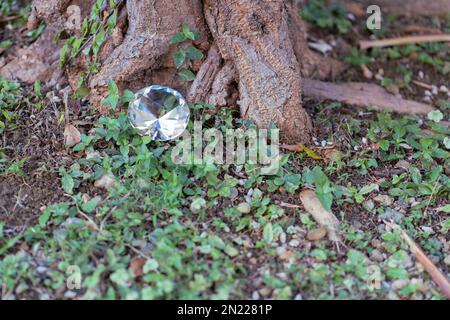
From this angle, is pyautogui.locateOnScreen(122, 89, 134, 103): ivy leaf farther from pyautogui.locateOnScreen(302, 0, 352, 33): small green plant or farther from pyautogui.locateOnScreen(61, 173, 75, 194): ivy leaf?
pyautogui.locateOnScreen(302, 0, 352, 33): small green plant

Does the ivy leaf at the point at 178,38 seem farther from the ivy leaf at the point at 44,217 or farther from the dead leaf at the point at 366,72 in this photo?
the dead leaf at the point at 366,72

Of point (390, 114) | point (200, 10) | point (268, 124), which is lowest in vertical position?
point (390, 114)

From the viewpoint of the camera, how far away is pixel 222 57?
3213 millimetres

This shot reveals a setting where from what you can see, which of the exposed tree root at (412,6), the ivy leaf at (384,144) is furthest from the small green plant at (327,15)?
the ivy leaf at (384,144)

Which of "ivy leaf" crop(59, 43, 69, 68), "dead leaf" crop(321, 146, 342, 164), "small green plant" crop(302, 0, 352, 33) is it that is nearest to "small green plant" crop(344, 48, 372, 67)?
"small green plant" crop(302, 0, 352, 33)

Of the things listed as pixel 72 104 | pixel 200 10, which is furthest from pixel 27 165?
pixel 200 10

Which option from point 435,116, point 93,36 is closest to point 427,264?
point 435,116

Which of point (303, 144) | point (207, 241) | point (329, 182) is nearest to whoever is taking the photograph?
point (207, 241)

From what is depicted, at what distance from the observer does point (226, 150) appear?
10.2 ft

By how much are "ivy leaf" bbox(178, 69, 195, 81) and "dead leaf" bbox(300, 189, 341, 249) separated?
752 millimetres

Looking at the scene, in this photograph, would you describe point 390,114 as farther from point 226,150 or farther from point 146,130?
point 146,130

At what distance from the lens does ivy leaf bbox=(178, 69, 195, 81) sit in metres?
3.22

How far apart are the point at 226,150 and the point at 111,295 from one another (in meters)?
0.90

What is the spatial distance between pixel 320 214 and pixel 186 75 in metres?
0.91
